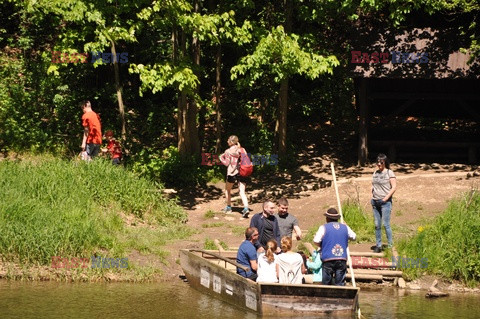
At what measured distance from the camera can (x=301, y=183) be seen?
933 inches

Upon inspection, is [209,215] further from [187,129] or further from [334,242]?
[334,242]

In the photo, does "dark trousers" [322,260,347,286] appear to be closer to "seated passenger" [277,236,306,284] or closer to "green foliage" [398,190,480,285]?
"seated passenger" [277,236,306,284]

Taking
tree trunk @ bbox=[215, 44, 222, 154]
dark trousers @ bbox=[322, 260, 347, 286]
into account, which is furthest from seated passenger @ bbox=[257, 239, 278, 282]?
tree trunk @ bbox=[215, 44, 222, 154]

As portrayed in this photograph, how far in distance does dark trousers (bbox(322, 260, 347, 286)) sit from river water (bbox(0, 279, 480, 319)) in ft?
2.72

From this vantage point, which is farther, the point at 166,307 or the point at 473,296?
the point at 473,296

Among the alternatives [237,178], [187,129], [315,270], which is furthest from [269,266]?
[187,129]

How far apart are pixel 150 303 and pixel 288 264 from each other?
8.82ft

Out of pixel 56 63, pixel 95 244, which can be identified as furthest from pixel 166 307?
pixel 56 63

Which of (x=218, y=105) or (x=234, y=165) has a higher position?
(x=218, y=105)

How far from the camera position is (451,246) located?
16.8 m

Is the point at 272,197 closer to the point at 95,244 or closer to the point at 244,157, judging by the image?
the point at 244,157

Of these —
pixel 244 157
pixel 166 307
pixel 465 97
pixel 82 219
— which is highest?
pixel 465 97

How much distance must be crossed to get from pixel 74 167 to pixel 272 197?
5.52 metres

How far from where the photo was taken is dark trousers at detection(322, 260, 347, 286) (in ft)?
45.8
